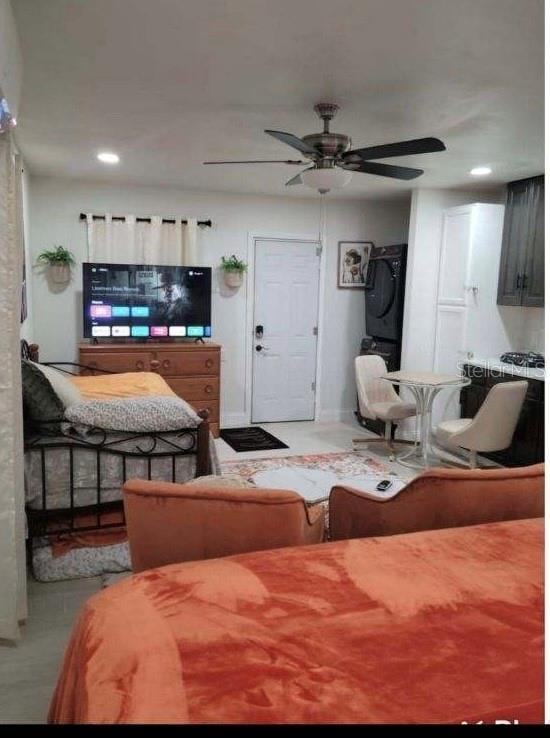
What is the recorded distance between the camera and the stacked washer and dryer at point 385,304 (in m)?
5.74

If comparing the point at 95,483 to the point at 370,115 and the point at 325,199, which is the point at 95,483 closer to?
the point at 370,115

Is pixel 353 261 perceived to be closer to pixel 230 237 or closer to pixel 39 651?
pixel 230 237

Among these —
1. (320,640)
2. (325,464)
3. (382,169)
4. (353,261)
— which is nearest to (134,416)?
(320,640)

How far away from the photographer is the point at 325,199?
6094mm

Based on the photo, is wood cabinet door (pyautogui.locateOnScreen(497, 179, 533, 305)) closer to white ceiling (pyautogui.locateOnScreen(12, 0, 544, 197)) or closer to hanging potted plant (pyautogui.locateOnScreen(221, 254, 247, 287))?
white ceiling (pyautogui.locateOnScreen(12, 0, 544, 197))

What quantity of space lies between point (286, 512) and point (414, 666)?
0.66 m

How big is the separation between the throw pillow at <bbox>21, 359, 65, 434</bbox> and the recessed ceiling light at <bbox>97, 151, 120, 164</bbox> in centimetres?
215

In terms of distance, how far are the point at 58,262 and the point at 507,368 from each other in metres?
4.22

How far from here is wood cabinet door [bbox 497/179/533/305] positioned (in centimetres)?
482

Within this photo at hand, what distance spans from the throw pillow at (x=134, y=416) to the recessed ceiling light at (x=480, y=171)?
3.15 m

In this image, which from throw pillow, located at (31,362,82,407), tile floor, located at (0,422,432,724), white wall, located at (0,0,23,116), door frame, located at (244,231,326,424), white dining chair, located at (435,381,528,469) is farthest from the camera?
door frame, located at (244,231,326,424)

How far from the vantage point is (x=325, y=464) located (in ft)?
16.0

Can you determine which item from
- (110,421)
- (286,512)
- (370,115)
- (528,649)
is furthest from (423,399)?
(528,649)

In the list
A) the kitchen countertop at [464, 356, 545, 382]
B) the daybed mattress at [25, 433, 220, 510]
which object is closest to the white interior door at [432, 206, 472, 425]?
the kitchen countertop at [464, 356, 545, 382]
